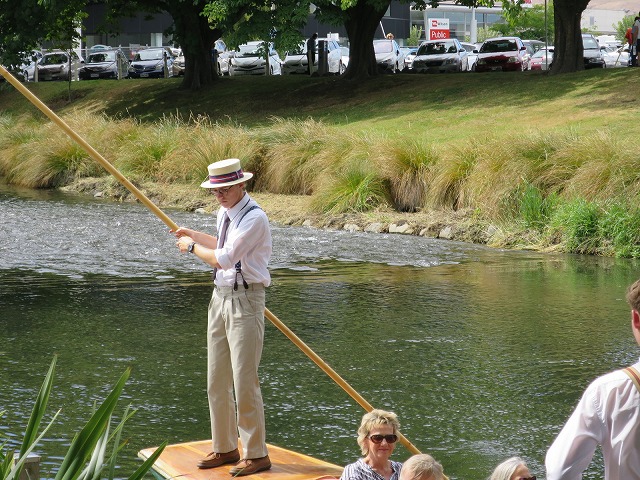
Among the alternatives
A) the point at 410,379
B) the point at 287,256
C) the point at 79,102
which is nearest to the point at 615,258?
the point at 287,256

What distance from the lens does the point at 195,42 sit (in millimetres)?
37344

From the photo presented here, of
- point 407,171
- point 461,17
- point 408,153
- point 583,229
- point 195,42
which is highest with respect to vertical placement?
point 461,17

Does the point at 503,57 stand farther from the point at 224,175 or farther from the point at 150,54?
the point at 224,175

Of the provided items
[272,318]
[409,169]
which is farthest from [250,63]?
[272,318]

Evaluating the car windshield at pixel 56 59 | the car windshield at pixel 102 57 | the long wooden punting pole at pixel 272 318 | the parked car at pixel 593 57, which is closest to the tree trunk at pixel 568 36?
the parked car at pixel 593 57

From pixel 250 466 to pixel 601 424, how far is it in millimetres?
3189

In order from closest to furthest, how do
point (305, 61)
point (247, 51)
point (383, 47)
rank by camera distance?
point (305, 61) → point (247, 51) → point (383, 47)

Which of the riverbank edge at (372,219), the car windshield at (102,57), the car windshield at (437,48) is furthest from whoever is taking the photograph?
the car windshield at (102,57)

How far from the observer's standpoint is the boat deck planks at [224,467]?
623 centimetres

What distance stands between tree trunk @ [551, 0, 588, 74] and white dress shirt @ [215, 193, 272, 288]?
25.4 m

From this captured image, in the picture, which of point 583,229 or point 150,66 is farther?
point 150,66

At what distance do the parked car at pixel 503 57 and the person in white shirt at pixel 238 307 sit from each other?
34737 mm

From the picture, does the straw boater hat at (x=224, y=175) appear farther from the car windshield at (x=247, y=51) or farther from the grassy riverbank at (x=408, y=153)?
the car windshield at (x=247, y=51)

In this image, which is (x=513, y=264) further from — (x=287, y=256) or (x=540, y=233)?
(x=287, y=256)
